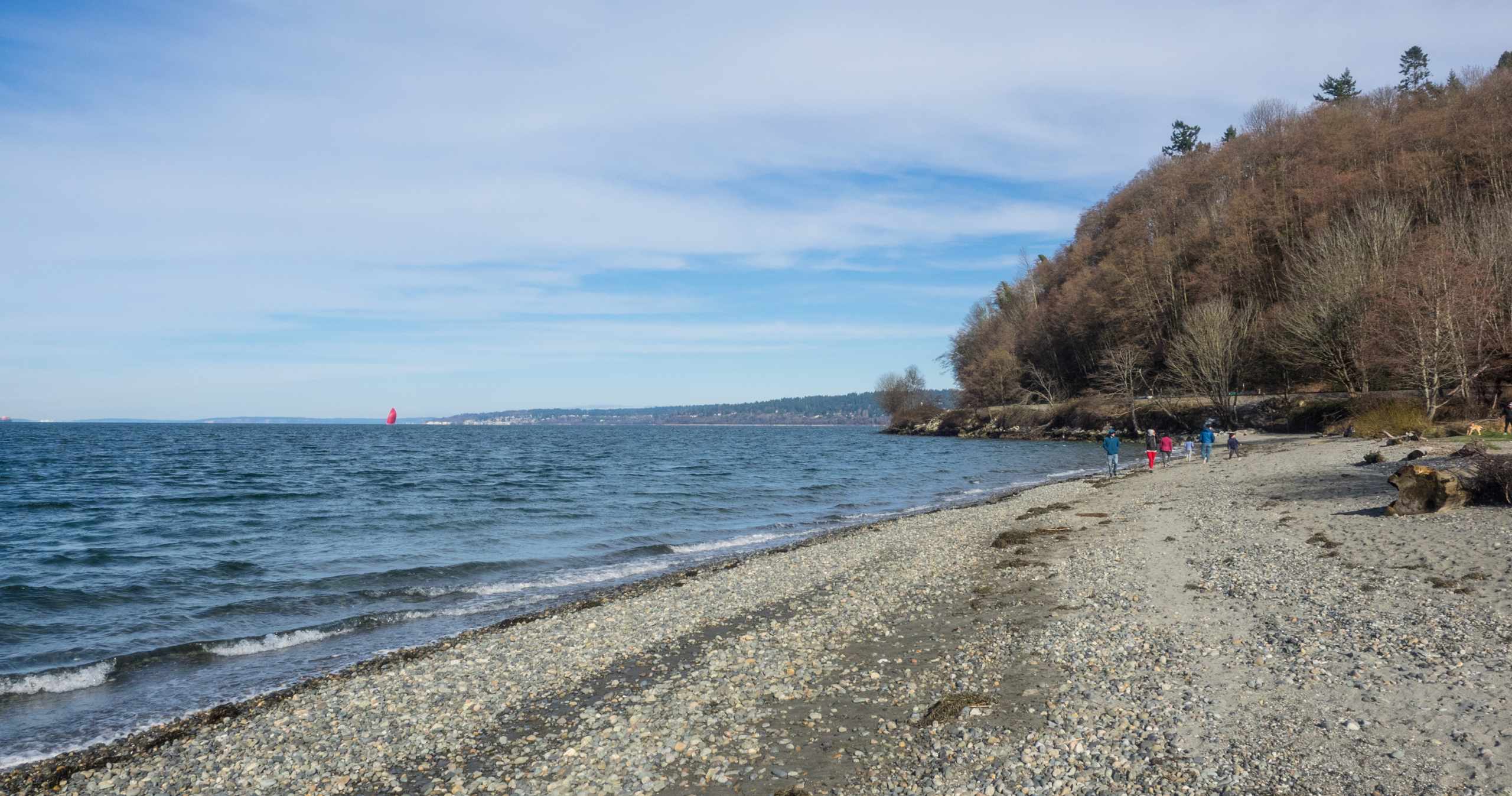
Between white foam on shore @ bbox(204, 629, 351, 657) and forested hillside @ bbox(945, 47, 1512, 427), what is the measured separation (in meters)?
45.9

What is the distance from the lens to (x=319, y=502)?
35.4 m


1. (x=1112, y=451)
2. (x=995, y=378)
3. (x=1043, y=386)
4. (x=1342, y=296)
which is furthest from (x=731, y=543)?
(x=995, y=378)

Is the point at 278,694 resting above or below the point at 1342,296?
below

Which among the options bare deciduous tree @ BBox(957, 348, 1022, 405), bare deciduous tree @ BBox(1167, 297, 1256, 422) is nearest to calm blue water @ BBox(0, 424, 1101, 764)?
bare deciduous tree @ BBox(1167, 297, 1256, 422)

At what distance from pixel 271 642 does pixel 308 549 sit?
35.2 ft

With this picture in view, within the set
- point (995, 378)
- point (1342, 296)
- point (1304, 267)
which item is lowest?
point (995, 378)

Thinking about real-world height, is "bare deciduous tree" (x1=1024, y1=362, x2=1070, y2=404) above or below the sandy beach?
above

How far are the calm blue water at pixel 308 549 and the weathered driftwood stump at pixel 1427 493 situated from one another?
15698mm

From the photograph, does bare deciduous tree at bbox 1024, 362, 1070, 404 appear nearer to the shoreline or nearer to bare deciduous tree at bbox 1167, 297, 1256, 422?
bare deciduous tree at bbox 1167, 297, 1256, 422

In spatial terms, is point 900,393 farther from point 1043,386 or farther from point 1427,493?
point 1427,493

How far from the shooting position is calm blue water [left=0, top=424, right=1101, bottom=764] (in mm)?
12719

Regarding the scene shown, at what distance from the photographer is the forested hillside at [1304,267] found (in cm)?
3953

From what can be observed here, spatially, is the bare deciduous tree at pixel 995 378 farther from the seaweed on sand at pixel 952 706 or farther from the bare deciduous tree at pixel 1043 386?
the seaweed on sand at pixel 952 706

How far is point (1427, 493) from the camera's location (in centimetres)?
1659
